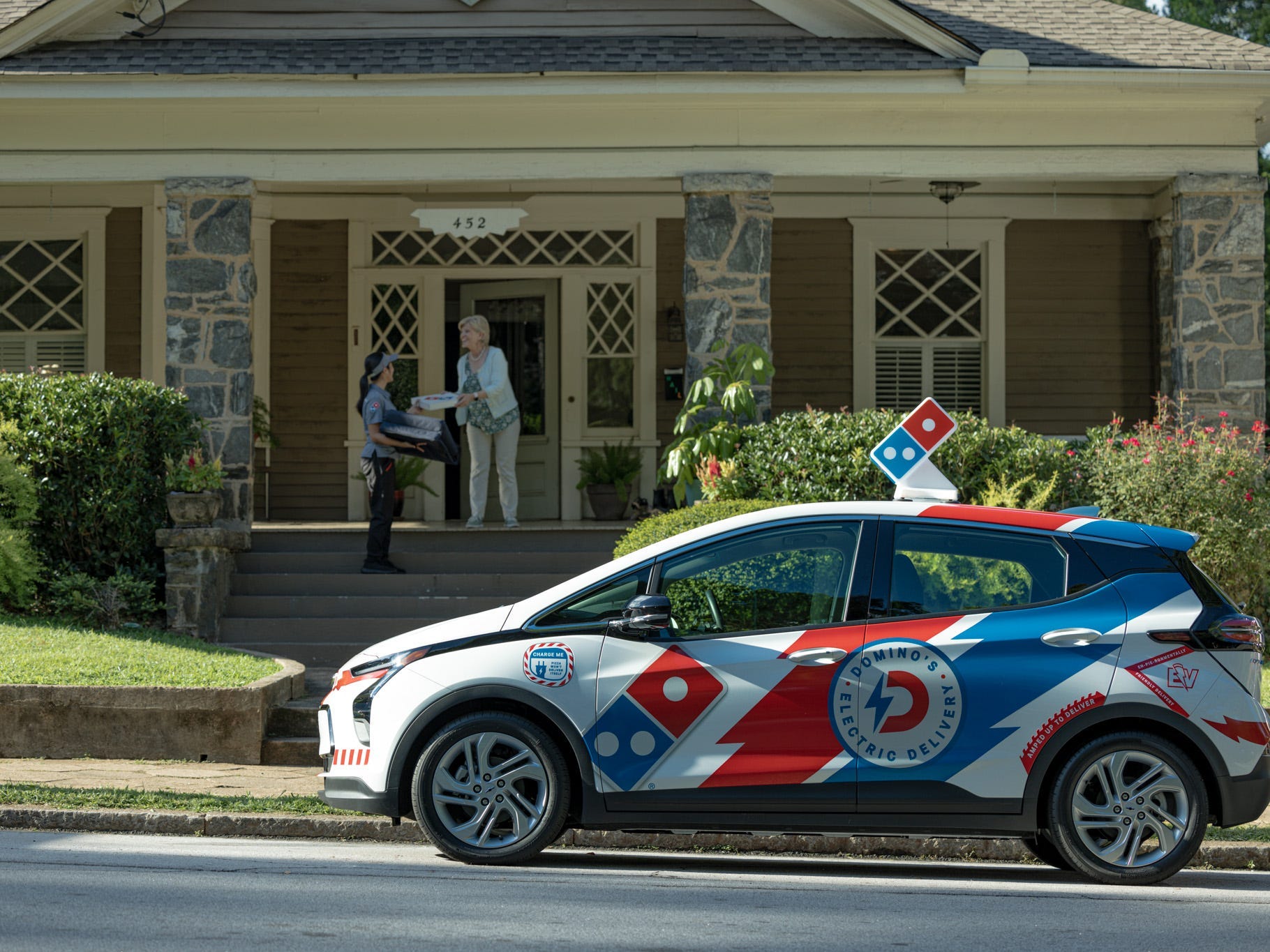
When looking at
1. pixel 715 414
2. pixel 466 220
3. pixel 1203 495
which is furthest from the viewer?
pixel 466 220

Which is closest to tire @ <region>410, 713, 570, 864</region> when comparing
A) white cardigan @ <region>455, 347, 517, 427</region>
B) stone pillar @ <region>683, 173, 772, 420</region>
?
stone pillar @ <region>683, 173, 772, 420</region>

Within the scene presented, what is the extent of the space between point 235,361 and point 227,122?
2011 millimetres

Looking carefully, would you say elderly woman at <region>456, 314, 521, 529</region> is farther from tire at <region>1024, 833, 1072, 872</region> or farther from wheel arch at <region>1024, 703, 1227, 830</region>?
wheel arch at <region>1024, 703, 1227, 830</region>

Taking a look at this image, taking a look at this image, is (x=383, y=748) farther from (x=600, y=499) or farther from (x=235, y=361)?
(x=600, y=499)

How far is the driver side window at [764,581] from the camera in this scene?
655 centimetres

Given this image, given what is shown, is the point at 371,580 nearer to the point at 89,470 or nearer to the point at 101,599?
the point at 101,599

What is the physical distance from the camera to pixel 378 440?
40.3 ft

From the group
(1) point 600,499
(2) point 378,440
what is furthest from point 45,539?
(1) point 600,499

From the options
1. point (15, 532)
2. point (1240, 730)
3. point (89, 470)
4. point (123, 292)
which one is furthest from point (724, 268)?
point (1240, 730)

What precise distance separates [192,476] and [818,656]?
22.3 ft

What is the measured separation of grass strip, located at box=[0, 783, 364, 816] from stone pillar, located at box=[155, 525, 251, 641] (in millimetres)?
3758

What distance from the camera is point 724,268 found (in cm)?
1312

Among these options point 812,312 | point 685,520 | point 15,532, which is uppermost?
point 812,312

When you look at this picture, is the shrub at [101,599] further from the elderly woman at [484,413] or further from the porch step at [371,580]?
the elderly woman at [484,413]
